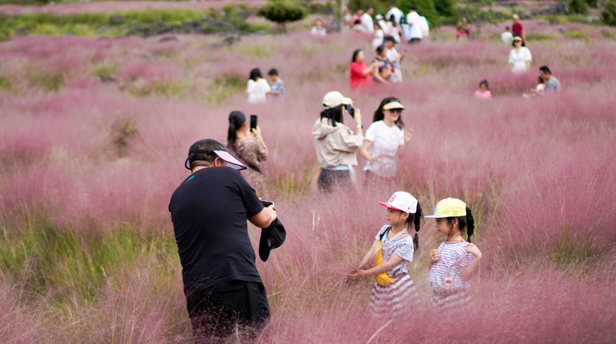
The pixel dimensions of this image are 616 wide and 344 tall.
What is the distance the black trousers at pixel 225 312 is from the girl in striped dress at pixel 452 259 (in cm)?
112

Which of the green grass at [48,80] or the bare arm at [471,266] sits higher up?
the bare arm at [471,266]

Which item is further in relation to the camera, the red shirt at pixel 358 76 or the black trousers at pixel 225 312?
the red shirt at pixel 358 76

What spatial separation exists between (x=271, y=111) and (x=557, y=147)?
555 centimetres

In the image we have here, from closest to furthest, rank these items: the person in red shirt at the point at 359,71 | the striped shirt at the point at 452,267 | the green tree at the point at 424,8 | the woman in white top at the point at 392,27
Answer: the striped shirt at the point at 452,267, the person in red shirt at the point at 359,71, the woman in white top at the point at 392,27, the green tree at the point at 424,8

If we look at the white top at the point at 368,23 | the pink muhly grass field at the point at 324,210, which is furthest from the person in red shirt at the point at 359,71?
the white top at the point at 368,23

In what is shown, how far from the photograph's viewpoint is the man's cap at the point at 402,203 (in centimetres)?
351

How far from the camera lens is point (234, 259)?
119 inches

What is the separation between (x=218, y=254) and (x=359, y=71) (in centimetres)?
809

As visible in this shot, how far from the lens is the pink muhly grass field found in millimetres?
3041

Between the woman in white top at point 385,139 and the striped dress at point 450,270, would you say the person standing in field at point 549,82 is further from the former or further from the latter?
the striped dress at point 450,270

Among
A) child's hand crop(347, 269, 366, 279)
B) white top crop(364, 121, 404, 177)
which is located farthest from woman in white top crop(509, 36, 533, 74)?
child's hand crop(347, 269, 366, 279)

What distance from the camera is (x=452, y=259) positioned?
3.42m

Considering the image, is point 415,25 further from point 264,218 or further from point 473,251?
point 264,218

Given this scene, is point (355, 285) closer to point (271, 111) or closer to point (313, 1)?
point (271, 111)
